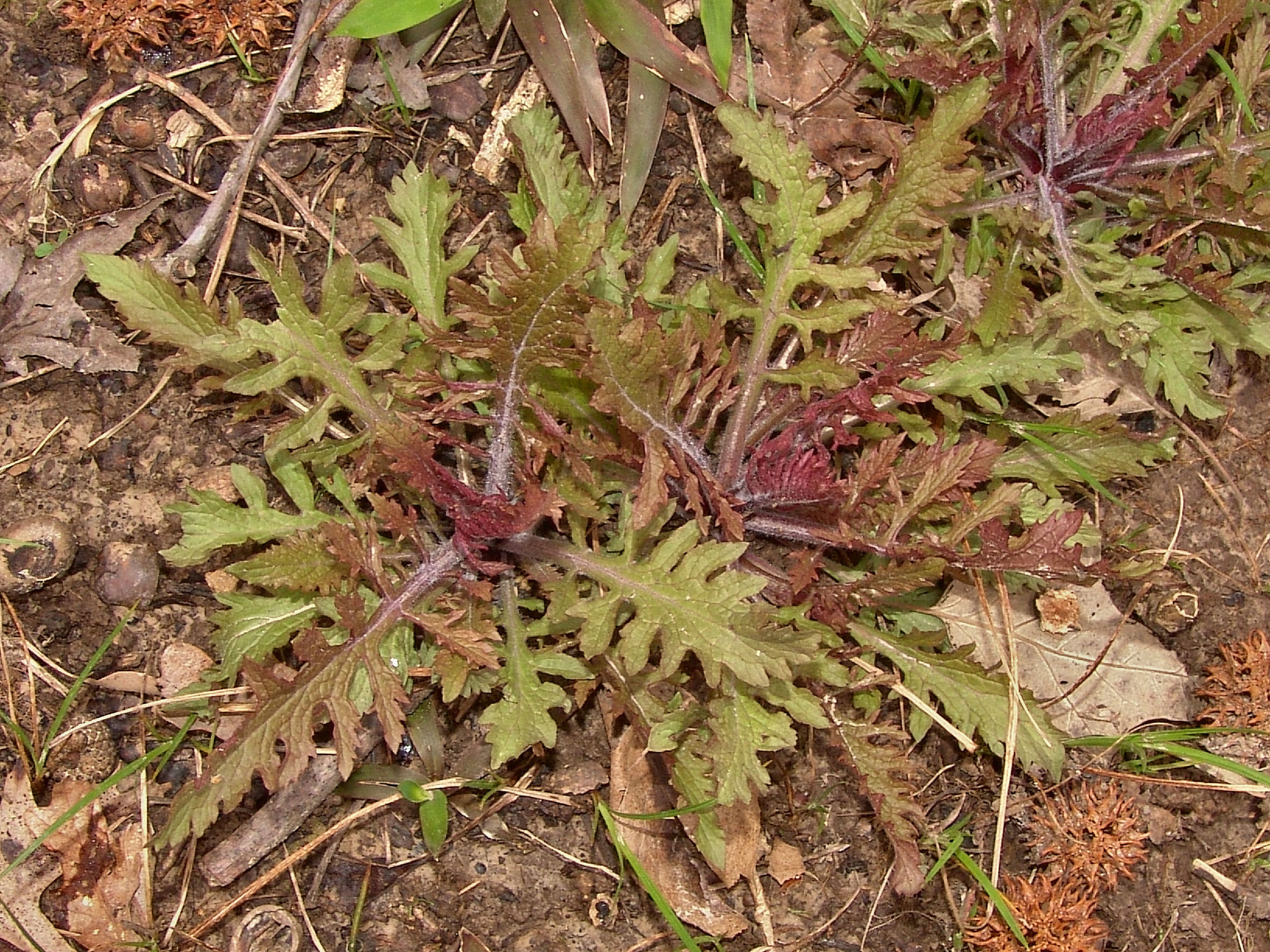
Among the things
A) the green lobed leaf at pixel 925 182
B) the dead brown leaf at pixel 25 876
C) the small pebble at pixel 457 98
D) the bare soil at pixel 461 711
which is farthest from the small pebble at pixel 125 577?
the green lobed leaf at pixel 925 182

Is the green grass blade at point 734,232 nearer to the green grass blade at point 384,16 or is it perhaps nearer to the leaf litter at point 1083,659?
the green grass blade at point 384,16

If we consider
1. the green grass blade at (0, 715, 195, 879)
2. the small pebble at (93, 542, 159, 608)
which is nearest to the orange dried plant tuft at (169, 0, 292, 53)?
the small pebble at (93, 542, 159, 608)

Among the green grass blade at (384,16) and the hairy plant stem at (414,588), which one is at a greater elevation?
the green grass blade at (384,16)

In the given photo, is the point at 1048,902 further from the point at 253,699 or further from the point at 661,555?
the point at 253,699

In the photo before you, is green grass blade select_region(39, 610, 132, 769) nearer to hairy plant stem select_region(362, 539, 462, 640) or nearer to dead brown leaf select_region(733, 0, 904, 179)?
hairy plant stem select_region(362, 539, 462, 640)

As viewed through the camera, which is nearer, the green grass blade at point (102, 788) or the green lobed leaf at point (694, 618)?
the green lobed leaf at point (694, 618)

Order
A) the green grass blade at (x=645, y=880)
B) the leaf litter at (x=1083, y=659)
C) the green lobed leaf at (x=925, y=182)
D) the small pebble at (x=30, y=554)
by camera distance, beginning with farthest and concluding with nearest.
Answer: the leaf litter at (x=1083, y=659) < the small pebble at (x=30, y=554) < the green grass blade at (x=645, y=880) < the green lobed leaf at (x=925, y=182)

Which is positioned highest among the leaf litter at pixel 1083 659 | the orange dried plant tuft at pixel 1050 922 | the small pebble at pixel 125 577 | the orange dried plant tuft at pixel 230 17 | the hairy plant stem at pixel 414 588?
the orange dried plant tuft at pixel 230 17
